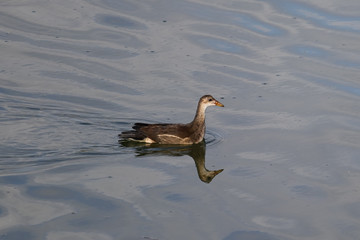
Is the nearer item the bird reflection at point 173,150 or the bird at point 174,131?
the bird reflection at point 173,150

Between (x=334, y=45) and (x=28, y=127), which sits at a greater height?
(x=334, y=45)

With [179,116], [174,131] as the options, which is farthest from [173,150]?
[179,116]

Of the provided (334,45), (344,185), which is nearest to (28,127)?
(344,185)

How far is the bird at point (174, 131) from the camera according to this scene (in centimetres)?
1645

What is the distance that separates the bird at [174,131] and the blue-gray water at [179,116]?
210 millimetres

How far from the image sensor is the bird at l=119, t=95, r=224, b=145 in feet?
54.0

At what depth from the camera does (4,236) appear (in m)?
12.0

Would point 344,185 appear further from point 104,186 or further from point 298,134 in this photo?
point 104,186

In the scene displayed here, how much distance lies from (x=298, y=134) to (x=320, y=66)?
163 inches

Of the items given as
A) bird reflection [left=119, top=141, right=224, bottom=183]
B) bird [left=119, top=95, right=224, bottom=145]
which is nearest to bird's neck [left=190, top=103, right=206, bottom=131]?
bird [left=119, top=95, right=224, bottom=145]

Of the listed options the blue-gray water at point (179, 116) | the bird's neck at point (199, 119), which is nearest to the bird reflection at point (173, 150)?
the blue-gray water at point (179, 116)

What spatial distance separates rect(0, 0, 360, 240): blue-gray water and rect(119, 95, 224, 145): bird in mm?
210

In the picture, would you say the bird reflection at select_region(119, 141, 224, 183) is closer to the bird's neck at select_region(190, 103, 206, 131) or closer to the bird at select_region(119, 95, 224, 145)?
the bird at select_region(119, 95, 224, 145)

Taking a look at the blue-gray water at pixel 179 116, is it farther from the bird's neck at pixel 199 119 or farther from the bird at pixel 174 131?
the bird's neck at pixel 199 119
